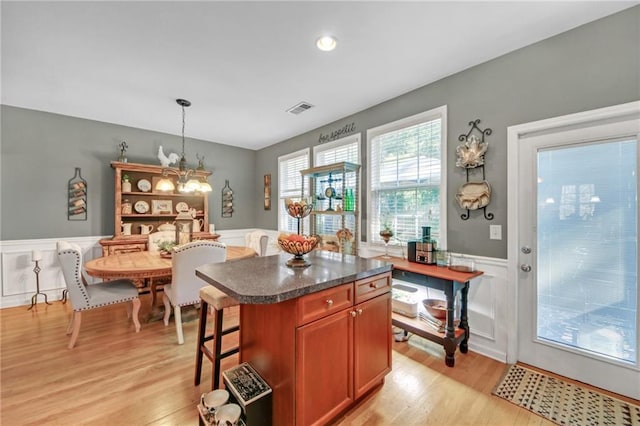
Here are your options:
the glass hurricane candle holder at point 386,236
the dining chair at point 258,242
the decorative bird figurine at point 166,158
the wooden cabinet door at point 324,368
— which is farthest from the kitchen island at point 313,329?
the decorative bird figurine at point 166,158

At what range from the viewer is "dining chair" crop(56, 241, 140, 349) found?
2479 mm

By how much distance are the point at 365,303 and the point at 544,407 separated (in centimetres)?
141

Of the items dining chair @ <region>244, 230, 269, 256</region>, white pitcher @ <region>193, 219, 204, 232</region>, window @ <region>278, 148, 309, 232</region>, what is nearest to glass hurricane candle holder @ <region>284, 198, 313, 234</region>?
dining chair @ <region>244, 230, 269, 256</region>

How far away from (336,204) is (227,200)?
2.78 m

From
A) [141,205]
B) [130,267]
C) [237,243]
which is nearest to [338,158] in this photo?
[130,267]

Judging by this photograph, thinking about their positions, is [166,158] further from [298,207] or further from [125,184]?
[298,207]

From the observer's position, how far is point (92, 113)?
12.6ft

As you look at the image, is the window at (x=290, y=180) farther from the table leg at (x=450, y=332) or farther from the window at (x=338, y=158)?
the table leg at (x=450, y=332)

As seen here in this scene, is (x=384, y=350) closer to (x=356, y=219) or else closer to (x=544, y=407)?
(x=544, y=407)

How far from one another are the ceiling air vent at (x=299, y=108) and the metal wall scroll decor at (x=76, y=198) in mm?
3372

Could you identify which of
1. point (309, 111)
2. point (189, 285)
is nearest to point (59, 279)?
point (189, 285)

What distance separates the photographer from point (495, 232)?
237cm

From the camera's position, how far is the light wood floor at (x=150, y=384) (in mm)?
1716

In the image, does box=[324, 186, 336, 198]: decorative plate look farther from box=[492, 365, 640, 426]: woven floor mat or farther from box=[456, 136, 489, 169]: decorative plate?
box=[492, 365, 640, 426]: woven floor mat
